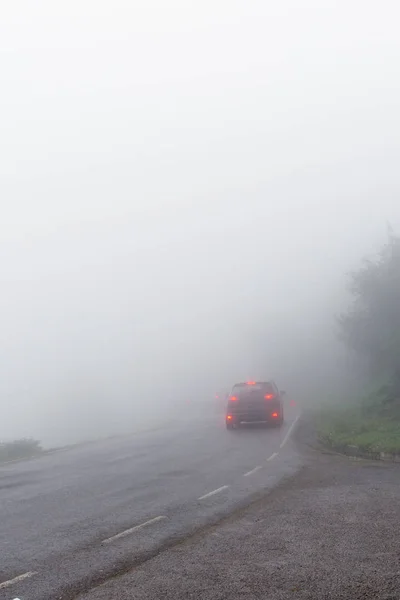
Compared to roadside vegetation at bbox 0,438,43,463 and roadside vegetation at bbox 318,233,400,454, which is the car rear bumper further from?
roadside vegetation at bbox 0,438,43,463

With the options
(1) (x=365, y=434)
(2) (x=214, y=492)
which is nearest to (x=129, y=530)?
(2) (x=214, y=492)

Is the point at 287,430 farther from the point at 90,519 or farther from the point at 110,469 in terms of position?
the point at 90,519

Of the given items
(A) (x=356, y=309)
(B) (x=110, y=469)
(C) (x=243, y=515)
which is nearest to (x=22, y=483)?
(B) (x=110, y=469)

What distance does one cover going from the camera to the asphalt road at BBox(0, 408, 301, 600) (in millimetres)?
6566

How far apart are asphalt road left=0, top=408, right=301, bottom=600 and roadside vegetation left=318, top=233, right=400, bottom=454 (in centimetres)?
259

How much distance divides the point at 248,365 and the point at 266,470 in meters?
80.3

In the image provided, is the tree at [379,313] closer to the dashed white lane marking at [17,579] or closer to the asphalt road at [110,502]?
the asphalt road at [110,502]

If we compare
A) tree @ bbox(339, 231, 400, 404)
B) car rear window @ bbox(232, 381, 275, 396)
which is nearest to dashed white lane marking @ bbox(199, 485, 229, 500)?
car rear window @ bbox(232, 381, 275, 396)

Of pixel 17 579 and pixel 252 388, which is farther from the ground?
pixel 252 388

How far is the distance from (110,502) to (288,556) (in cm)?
454

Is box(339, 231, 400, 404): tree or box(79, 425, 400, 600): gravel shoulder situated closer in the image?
box(79, 425, 400, 600): gravel shoulder

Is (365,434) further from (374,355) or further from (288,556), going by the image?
(374,355)

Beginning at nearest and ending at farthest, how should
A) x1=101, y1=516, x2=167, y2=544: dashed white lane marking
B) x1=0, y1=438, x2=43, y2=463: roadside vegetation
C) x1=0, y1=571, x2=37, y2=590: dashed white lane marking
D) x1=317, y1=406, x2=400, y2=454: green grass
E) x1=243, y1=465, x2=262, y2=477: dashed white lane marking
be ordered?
1. x1=0, y1=571, x2=37, y2=590: dashed white lane marking
2. x1=101, y1=516, x2=167, y2=544: dashed white lane marking
3. x1=243, y1=465, x2=262, y2=477: dashed white lane marking
4. x1=317, y1=406, x2=400, y2=454: green grass
5. x1=0, y1=438, x2=43, y2=463: roadside vegetation

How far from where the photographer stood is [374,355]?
128 feet
